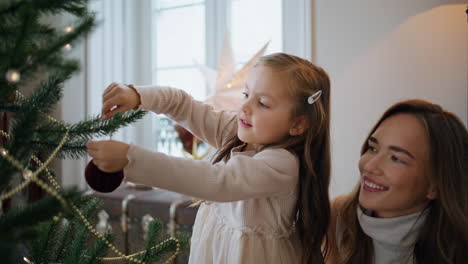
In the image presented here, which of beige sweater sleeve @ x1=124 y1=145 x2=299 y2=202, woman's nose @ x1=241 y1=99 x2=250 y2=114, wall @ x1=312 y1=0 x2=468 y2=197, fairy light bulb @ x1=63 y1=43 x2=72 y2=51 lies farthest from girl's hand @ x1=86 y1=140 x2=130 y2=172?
wall @ x1=312 y1=0 x2=468 y2=197

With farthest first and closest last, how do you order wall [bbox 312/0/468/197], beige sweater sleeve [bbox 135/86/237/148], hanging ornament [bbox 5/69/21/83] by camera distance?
1. wall [bbox 312/0/468/197]
2. beige sweater sleeve [bbox 135/86/237/148]
3. hanging ornament [bbox 5/69/21/83]

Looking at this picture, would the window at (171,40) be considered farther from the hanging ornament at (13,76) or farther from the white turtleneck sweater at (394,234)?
the hanging ornament at (13,76)

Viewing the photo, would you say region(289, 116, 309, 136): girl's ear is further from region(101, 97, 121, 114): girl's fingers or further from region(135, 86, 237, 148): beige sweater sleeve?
region(101, 97, 121, 114): girl's fingers

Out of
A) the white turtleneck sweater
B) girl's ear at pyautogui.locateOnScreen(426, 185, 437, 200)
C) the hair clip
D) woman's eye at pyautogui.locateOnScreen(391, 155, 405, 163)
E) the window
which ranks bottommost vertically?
the white turtleneck sweater

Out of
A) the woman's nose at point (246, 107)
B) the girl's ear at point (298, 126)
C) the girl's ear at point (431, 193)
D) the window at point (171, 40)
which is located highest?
the window at point (171, 40)

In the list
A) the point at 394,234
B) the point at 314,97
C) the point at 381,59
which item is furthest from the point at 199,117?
the point at 381,59

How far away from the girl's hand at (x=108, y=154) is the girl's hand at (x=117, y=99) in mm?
173

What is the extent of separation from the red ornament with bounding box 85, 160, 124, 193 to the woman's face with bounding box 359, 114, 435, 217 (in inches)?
22.6

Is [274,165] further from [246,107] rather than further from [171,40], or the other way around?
[171,40]

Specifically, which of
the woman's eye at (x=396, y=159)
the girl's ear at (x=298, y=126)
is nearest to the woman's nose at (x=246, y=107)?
the girl's ear at (x=298, y=126)

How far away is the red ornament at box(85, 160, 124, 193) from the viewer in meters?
0.53

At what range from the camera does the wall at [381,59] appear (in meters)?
1.72

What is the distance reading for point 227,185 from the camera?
2.12 ft

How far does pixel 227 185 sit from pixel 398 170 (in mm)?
401
